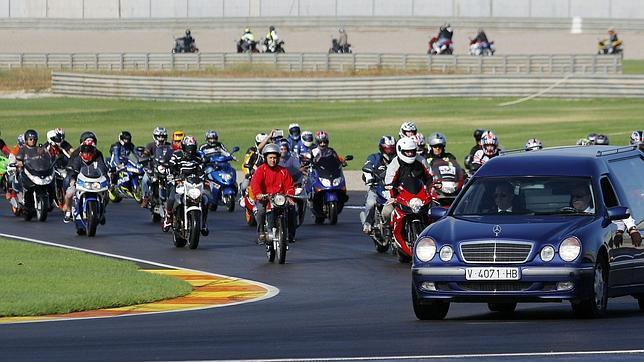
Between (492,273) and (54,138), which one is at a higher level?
(54,138)

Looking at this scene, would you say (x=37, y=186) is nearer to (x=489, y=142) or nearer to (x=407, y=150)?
(x=489, y=142)

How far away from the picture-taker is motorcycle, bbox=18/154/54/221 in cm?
2975

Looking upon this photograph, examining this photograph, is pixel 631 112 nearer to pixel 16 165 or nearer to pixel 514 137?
pixel 514 137

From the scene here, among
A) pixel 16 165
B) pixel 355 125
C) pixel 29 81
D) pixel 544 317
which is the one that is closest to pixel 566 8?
pixel 29 81

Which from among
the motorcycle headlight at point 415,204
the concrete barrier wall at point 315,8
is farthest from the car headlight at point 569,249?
the concrete barrier wall at point 315,8

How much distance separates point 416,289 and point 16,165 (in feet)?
53.3

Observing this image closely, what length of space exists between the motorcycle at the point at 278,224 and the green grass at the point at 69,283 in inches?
74.2

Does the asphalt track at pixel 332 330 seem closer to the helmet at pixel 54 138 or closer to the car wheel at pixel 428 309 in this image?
the car wheel at pixel 428 309

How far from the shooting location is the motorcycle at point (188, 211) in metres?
24.8

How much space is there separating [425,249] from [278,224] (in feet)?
24.4

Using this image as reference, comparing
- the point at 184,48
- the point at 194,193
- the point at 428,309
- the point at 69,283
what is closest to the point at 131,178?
the point at 194,193

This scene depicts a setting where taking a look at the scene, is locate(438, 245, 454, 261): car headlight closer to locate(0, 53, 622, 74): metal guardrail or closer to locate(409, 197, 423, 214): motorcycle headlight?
locate(409, 197, 423, 214): motorcycle headlight

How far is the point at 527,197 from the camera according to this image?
1608cm

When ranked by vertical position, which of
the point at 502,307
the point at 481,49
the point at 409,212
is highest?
the point at 481,49
